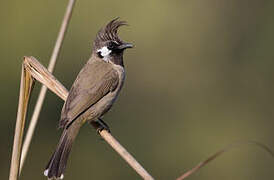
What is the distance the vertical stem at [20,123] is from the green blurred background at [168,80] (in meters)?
3.22

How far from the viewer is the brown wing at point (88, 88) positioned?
4.24m

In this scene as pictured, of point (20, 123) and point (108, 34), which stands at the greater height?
point (108, 34)

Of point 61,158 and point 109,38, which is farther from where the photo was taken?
point 109,38

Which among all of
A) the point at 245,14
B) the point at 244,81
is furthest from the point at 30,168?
the point at 245,14

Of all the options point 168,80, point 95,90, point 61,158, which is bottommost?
point 61,158

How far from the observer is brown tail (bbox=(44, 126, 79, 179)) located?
12.5 feet

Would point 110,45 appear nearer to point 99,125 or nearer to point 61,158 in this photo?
point 99,125

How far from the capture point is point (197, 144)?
7.77 metres

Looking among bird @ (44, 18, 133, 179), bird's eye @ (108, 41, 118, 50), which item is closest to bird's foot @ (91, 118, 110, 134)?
bird @ (44, 18, 133, 179)

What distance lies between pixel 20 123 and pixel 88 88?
1312mm

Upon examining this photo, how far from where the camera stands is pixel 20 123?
3.27m

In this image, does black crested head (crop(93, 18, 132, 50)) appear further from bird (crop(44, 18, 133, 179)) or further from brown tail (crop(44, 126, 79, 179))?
brown tail (crop(44, 126, 79, 179))

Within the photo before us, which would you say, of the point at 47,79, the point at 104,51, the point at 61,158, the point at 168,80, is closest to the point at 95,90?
the point at 104,51

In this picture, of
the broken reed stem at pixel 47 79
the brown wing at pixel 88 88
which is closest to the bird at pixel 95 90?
the brown wing at pixel 88 88
